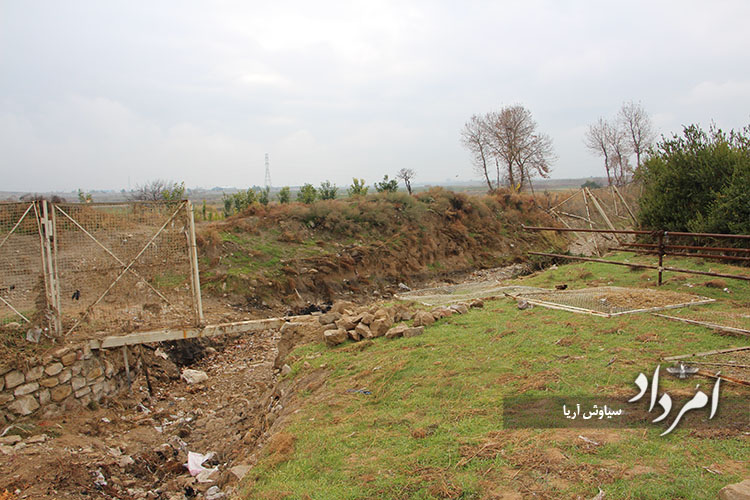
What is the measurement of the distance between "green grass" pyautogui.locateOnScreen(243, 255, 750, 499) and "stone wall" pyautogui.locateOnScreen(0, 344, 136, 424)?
3.23m

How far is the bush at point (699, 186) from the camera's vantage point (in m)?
11.6

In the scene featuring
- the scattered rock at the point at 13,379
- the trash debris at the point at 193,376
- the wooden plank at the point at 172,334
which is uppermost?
the wooden plank at the point at 172,334

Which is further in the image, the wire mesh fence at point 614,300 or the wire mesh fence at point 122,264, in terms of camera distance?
the wire mesh fence at point 122,264

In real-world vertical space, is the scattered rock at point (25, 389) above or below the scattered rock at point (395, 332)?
below

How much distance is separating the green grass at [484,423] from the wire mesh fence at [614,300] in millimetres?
352

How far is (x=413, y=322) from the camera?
7.46 metres

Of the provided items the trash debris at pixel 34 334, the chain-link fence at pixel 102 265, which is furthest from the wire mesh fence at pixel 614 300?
the trash debris at pixel 34 334

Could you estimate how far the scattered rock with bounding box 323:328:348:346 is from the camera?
725cm

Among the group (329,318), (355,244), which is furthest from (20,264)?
(355,244)

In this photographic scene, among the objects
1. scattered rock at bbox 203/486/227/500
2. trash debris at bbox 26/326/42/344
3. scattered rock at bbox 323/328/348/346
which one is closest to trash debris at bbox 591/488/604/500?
scattered rock at bbox 203/486/227/500

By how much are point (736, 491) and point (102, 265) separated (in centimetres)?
833

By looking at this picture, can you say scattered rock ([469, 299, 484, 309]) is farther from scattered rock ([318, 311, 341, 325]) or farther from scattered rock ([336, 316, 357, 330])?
scattered rock ([318, 311, 341, 325])

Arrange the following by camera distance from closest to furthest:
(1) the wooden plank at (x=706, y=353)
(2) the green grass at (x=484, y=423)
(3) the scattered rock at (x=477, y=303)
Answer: (2) the green grass at (x=484, y=423), (1) the wooden plank at (x=706, y=353), (3) the scattered rock at (x=477, y=303)

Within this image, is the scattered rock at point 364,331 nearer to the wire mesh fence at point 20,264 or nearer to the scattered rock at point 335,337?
the scattered rock at point 335,337
